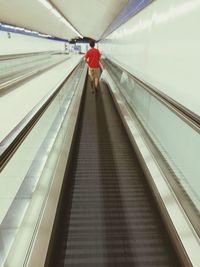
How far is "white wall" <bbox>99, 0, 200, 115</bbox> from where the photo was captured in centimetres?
335

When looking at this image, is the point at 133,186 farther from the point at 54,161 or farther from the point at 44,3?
the point at 44,3

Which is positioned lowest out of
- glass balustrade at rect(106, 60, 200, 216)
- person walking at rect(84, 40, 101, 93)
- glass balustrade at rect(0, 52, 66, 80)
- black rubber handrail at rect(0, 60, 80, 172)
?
glass balustrade at rect(0, 52, 66, 80)

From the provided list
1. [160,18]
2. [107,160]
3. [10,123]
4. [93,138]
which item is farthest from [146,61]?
[10,123]

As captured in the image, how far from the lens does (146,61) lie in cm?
618

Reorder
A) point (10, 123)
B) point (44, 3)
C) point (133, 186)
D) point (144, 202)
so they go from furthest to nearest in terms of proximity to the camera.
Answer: point (44, 3)
point (10, 123)
point (133, 186)
point (144, 202)

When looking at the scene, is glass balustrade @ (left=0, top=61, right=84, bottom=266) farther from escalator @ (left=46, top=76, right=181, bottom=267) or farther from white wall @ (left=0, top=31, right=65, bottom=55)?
white wall @ (left=0, top=31, right=65, bottom=55)

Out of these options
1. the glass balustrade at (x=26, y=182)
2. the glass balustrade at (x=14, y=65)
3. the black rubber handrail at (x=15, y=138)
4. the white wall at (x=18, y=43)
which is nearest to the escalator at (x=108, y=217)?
the glass balustrade at (x=26, y=182)

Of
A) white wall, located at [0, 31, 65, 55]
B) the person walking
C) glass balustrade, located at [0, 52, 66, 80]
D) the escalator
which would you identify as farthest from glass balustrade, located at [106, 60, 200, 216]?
white wall, located at [0, 31, 65, 55]

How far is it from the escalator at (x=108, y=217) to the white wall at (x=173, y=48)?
119 cm

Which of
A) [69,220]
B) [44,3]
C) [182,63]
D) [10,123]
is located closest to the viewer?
[69,220]

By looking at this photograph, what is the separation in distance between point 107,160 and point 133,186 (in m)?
0.89

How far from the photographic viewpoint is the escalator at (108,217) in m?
2.43

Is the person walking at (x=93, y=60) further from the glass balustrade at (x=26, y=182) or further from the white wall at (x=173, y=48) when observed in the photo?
the glass balustrade at (x=26, y=182)

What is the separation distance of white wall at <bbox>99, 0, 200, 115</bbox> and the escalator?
3.90 ft
